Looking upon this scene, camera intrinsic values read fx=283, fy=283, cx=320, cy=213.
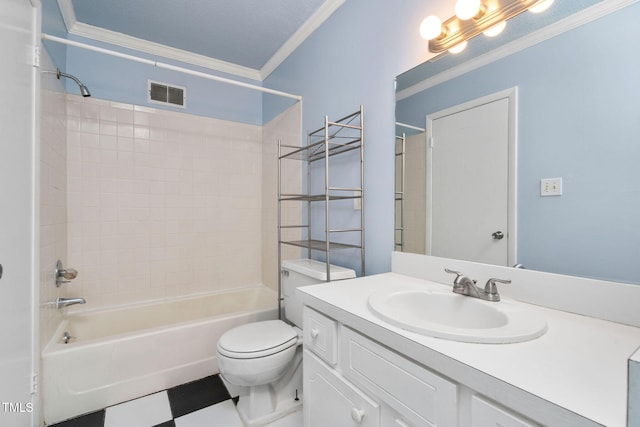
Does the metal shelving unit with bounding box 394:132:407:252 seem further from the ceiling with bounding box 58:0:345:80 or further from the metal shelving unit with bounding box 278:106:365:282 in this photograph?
the ceiling with bounding box 58:0:345:80

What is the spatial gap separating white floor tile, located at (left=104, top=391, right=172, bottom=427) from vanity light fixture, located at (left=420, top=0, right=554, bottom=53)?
2229 millimetres

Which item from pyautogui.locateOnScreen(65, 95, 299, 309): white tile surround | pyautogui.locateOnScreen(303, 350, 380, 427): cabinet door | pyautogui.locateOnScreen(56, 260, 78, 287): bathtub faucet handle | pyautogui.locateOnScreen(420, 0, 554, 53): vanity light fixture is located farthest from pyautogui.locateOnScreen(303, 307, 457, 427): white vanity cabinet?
pyautogui.locateOnScreen(65, 95, 299, 309): white tile surround

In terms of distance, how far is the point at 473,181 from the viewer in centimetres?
111

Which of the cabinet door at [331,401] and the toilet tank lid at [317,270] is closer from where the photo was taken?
the cabinet door at [331,401]

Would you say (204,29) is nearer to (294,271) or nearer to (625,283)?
(294,271)

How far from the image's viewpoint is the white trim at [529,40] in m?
0.80

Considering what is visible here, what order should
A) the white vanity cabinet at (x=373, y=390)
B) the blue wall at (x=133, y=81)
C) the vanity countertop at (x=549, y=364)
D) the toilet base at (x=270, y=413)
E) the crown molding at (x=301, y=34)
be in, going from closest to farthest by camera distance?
the vanity countertop at (x=549, y=364) < the white vanity cabinet at (x=373, y=390) < the toilet base at (x=270, y=413) < the crown molding at (x=301, y=34) < the blue wall at (x=133, y=81)

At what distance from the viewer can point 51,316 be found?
5.11ft

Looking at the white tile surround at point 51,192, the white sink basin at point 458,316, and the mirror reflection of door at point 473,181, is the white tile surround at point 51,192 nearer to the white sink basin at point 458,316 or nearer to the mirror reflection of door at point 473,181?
the white sink basin at point 458,316

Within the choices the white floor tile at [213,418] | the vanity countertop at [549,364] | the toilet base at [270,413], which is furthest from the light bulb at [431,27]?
the white floor tile at [213,418]

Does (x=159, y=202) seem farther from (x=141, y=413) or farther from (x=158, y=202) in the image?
(x=141, y=413)

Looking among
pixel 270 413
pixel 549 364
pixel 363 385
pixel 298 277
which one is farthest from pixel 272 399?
pixel 549 364

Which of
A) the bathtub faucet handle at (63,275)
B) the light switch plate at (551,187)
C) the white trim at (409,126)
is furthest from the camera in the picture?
the bathtub faucet handle at (63,275)

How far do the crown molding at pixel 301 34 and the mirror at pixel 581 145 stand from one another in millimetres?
1202
